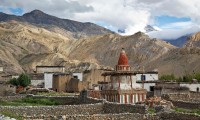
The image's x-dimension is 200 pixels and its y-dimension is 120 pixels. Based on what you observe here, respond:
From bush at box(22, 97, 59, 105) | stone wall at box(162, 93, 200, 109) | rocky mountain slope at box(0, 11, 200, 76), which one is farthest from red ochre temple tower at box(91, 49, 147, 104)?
rocky mountain slope at box(0, 11, 200, 76)

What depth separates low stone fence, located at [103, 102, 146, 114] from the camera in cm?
2015

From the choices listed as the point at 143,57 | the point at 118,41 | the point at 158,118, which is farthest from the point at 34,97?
the point at 118,41

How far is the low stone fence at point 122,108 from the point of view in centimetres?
2015

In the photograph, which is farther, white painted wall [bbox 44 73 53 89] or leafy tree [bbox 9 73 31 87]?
white painted wall [bbox 44 73 53 89]

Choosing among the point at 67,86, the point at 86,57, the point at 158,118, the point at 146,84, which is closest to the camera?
the point at 158,118

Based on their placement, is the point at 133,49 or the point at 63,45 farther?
the point at 63,45

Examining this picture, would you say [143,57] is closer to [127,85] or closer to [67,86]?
[67,86]

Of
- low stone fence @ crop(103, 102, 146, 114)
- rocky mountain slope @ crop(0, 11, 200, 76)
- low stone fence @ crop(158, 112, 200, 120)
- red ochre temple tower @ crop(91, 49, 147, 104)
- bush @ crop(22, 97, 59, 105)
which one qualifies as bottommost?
low stone fence @ crop(158, 112, 200, 120)

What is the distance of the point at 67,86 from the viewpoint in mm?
47344

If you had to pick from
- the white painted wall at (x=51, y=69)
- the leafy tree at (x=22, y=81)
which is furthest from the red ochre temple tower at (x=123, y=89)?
the white painted wall at (x=51, y=69)

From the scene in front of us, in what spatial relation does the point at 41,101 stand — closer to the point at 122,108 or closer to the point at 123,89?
the point at 123,89

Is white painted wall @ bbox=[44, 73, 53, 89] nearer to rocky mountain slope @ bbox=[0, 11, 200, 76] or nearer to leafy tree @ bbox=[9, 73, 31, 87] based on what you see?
leafy tree @ bbox=[9, 73, 31, 87]

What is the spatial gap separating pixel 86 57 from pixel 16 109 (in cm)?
11632

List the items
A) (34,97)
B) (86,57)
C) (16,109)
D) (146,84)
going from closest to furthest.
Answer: (16,109) → (34,97) → (146,84) → (86,57)
